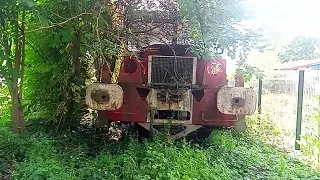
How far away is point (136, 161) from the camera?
4.42 metres

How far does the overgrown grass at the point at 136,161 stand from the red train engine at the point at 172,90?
0.42m

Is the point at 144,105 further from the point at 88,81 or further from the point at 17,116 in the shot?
the point at 17,116

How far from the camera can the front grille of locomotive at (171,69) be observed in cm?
562

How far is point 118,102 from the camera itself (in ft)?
16.5

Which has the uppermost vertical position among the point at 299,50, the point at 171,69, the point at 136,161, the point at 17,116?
the point at 299,50

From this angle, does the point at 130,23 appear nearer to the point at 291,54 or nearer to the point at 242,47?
the point at 242,47

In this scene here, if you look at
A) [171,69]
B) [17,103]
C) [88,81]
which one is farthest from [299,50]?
[17,103]

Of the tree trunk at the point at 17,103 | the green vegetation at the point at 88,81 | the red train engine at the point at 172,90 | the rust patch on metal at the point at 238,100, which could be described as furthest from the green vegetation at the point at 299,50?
the tree trunk at the point at 17,103

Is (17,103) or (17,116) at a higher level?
(17,103)

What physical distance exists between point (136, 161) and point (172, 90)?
139 cm

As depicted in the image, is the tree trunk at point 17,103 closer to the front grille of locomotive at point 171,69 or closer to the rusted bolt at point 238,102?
the front grille of locomotive at point 171,69

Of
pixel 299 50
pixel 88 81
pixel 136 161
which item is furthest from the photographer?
pixel 299 50

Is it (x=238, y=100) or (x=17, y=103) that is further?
(x=17, y=103)

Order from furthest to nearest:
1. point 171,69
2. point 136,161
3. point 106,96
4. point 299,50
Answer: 1. point 299,50
2. point 171,69
3. point 106,96
4. point 136,161
